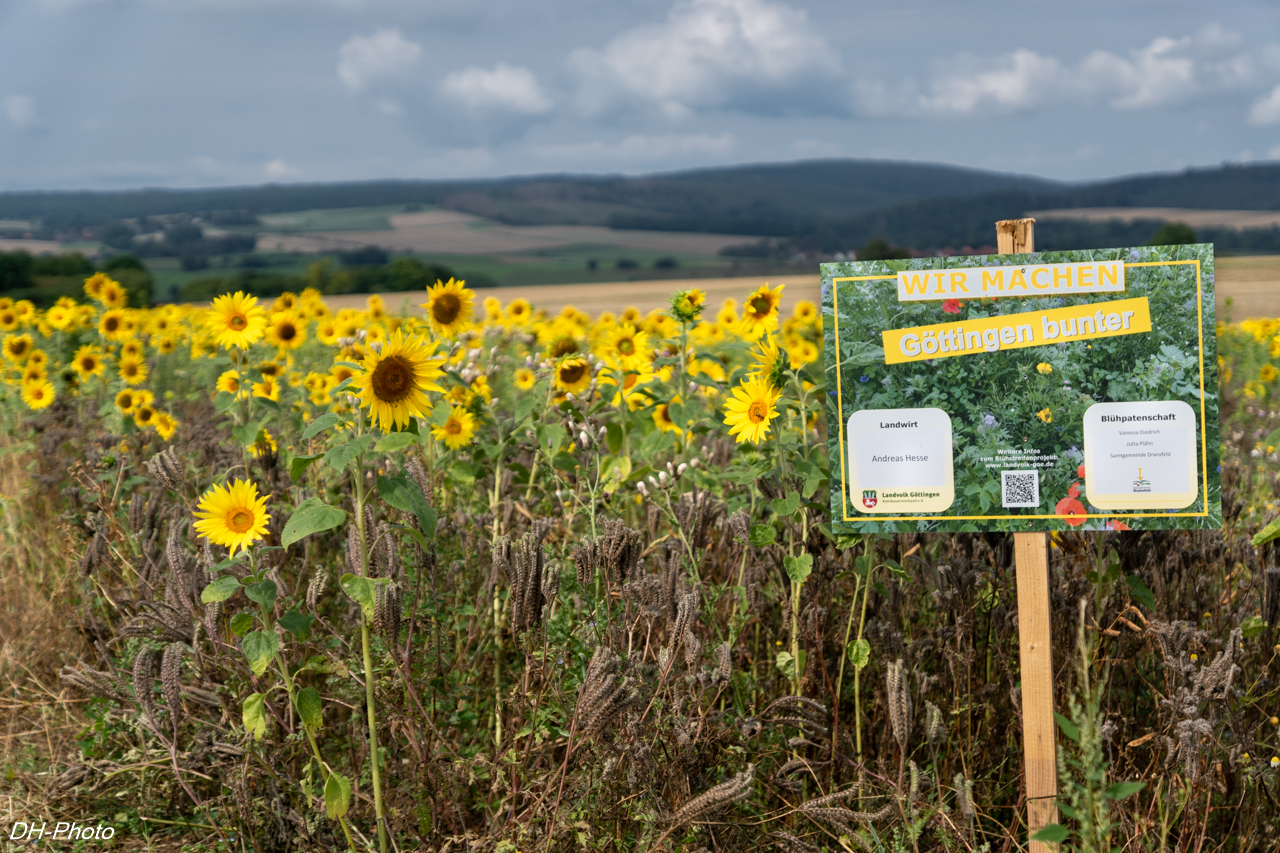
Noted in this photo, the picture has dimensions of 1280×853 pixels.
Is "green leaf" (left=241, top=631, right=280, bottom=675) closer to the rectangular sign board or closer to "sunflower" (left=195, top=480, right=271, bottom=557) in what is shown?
"sunflower" (left=195, top=480, right=271, bottom=557)

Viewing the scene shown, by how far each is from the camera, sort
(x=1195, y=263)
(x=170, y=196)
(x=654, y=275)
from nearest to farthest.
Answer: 1. (x=1195, y=263)
2. (x=654, y=275)
3. (x=170, y=196)

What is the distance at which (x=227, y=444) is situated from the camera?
17.6 feet

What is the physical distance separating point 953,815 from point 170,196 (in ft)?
387

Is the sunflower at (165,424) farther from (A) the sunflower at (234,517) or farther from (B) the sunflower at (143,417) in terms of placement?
(A) the sunflower at (234,517)

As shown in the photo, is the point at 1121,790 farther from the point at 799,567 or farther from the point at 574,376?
the point at 574,376

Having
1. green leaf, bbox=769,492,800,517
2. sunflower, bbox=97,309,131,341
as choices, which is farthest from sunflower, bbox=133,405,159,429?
green leaf, bbox=769,492,800,517

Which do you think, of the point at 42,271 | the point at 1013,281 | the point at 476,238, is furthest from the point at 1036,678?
the point at 476,238

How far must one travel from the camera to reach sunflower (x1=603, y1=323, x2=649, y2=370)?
417 centimetres

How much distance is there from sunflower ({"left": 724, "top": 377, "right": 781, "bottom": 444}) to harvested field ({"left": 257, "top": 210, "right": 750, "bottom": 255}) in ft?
239

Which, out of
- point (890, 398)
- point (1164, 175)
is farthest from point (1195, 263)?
point (1164, 175)

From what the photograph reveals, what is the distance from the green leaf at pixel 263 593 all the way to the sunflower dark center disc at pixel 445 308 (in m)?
1.77

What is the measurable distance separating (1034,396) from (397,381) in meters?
1.59

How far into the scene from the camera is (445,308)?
3949 millimetres

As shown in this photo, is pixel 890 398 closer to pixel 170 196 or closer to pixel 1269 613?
pixel 1269 613
